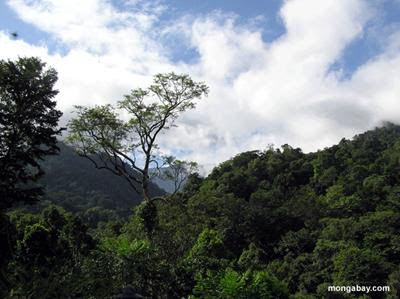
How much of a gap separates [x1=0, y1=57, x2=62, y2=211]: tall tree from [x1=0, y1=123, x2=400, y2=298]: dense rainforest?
144 centimetres

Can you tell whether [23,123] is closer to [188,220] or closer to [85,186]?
[188,220]

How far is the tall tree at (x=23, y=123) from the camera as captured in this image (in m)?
15.2

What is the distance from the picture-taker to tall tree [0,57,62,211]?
50.0ft

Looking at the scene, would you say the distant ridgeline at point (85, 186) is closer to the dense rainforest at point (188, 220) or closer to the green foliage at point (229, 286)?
the dense rainforest at point (188, 220)

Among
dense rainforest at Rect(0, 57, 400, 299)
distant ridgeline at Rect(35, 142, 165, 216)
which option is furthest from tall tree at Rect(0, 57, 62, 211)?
distant ridgeline at Rect(35, 142, 165, 216)

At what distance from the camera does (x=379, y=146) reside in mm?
74000

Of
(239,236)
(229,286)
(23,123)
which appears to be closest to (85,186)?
(239,236)

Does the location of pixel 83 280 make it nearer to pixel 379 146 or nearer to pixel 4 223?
pixel 4 223

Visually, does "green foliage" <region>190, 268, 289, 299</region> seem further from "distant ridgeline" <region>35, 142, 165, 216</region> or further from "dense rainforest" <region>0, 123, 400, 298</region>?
"distant ridgeline" <region>35, 142, 165, 216</region>

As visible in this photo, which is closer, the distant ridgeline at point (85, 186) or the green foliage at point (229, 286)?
the green foliage at point (229, 286)

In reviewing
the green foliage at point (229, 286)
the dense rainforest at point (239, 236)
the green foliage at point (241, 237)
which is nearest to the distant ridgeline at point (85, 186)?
the dense rainforest at point (239, 236)

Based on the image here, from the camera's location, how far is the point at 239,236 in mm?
52094

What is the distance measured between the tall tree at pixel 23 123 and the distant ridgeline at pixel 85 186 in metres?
77.2

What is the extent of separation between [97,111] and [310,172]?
56.4 m
